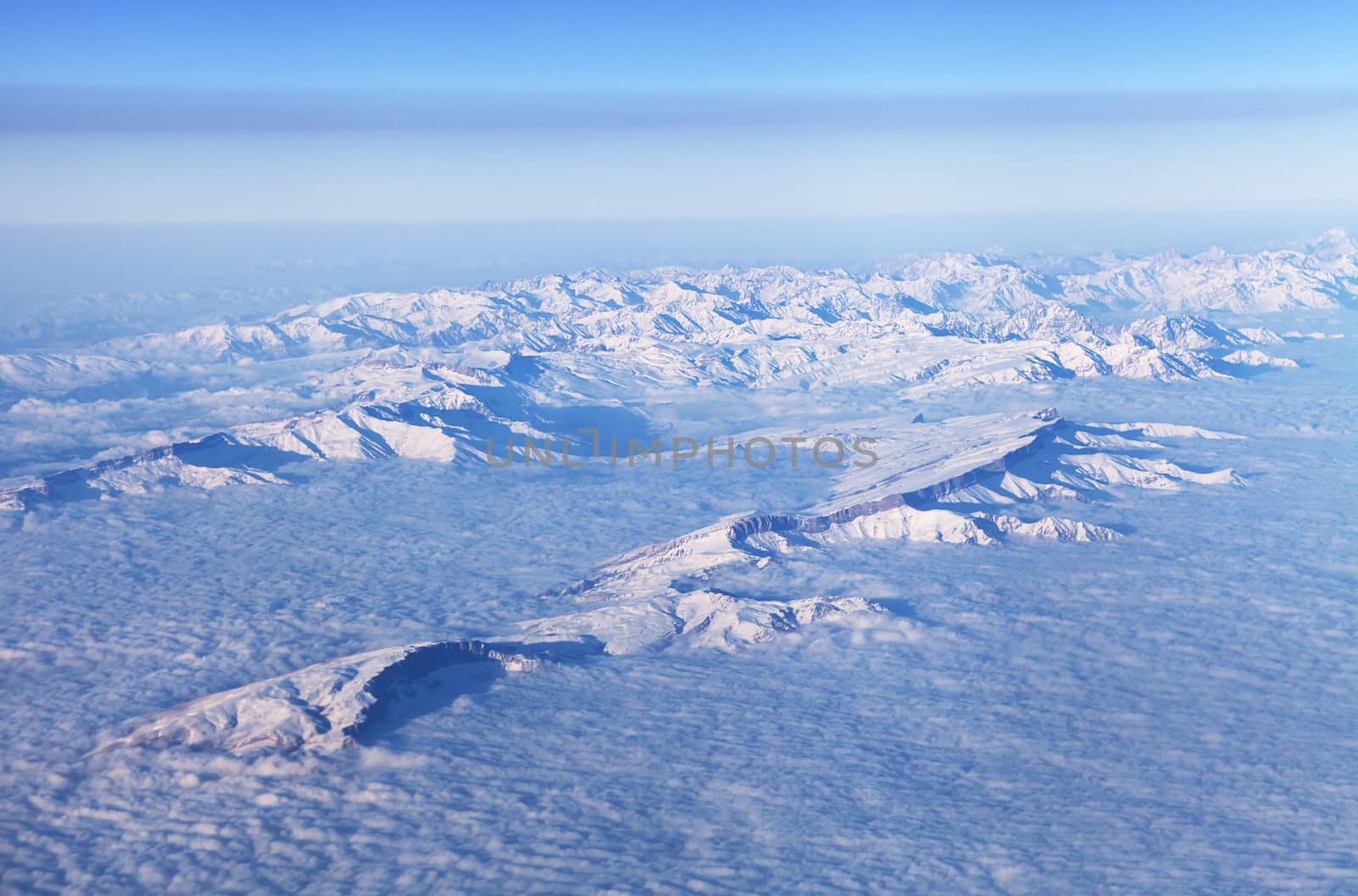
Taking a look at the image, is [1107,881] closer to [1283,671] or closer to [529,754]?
[529,754]

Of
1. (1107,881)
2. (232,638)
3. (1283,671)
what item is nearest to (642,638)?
(232,638)

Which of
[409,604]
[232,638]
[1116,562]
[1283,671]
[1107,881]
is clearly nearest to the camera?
[1107,881]

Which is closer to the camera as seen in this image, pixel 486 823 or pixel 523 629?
pixel 486 823

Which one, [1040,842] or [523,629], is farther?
[523,629]

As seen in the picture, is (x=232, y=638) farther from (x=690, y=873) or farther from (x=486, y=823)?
(x=690, y=873)

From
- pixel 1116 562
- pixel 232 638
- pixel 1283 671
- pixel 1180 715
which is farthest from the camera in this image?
pixel 1116 562

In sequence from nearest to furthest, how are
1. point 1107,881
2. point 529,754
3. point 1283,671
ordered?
point 1107,881 → point 529,754 → point 1283,671

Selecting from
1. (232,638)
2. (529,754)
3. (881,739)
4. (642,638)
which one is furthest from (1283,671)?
(232,638)

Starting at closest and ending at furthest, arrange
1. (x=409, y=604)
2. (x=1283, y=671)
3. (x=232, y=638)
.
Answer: (x=1283, y=671) < (x=232, y=638) < (x=409, y=604)

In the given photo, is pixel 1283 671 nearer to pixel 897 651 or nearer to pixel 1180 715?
pixel 1180 715
